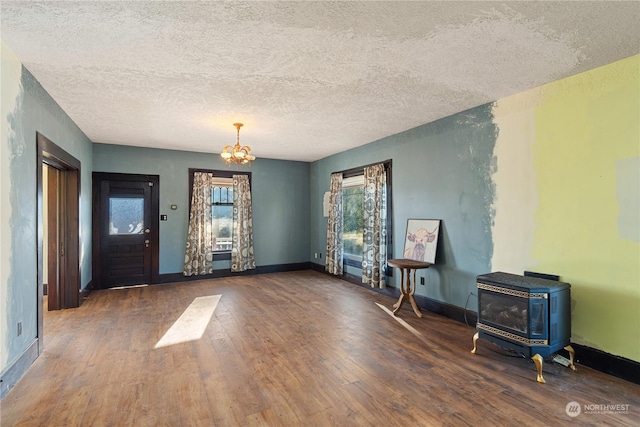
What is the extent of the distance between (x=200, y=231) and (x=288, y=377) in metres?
4.57

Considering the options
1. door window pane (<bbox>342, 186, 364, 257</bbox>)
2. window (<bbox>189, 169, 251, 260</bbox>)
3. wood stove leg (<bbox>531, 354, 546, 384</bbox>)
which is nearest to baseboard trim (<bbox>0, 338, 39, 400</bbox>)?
window (<bbox>189, 169, 251, 260</bbox>)

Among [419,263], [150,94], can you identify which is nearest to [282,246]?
[419,263]

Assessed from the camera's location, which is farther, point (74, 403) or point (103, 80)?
point (103, 80)

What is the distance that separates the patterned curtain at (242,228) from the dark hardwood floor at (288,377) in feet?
8.55

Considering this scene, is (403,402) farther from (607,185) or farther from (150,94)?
(150,94)

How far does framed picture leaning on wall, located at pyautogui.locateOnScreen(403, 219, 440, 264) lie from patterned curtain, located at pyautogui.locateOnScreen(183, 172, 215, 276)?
404 cm

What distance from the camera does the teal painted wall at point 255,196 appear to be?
6242 mm

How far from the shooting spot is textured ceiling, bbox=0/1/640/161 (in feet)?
6.79

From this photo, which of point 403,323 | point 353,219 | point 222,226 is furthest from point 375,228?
point 222,226

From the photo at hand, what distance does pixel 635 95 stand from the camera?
2662mm

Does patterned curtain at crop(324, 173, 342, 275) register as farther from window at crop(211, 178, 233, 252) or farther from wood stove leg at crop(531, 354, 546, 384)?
wood stove leg at crop(531, 354, 546, 384)

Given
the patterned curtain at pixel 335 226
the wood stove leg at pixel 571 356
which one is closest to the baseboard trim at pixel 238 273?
the patterned curtain at pixel 335 226

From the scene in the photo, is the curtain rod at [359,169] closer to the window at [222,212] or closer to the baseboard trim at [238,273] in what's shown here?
the window at [222,212]

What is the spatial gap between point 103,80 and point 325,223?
5040mm
